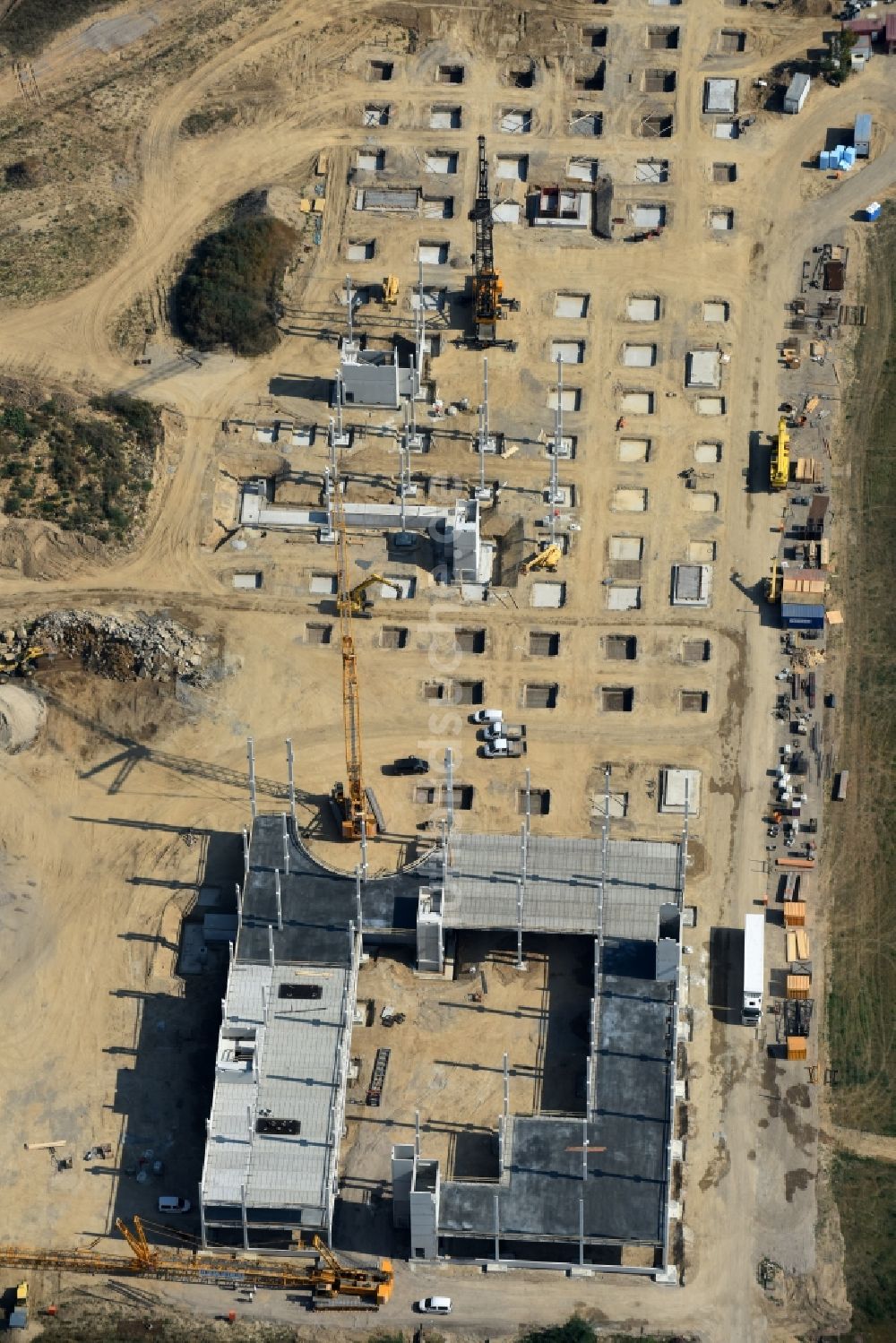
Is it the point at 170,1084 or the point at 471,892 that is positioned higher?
the point at 471,892

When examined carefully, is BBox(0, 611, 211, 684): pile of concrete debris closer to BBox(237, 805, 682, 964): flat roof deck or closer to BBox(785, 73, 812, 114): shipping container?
BBox(237, 805, 682, 964): flat roof deck

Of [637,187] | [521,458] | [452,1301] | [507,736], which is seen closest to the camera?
[452,1301]

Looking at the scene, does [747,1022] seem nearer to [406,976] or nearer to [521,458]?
[406,976]

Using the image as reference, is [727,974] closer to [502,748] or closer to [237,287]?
[502,748]

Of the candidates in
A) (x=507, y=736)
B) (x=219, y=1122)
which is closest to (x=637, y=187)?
(x=507, y=736)

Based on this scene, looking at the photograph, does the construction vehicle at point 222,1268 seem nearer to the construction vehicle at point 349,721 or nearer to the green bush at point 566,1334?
the green bush at point 566,1334

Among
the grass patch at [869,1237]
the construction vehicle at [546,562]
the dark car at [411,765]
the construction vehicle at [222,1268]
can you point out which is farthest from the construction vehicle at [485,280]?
the construction vehicle at [222,1268]

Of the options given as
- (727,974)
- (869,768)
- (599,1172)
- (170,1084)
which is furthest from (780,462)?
(170,1084)
